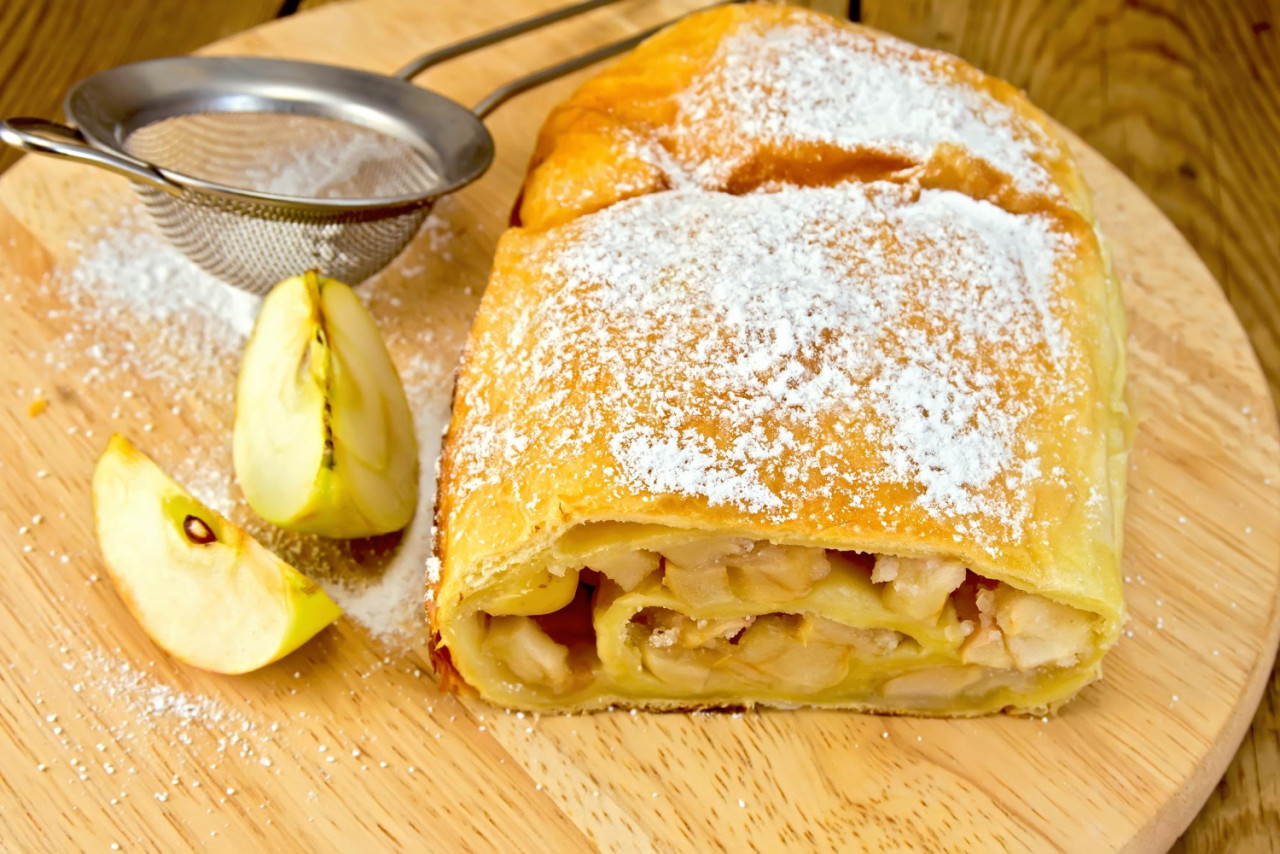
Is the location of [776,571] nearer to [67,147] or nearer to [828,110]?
[828,110]

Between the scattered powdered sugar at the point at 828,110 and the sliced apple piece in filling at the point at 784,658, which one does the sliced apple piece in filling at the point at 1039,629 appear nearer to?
the sliced apple piece in filling at the point at 784,658

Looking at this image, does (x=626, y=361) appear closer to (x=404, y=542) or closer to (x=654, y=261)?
(x=654, y=261)

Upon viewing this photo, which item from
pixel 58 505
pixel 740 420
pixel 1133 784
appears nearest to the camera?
pixel 740 420

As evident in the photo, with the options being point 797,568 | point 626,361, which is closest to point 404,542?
point 626,361

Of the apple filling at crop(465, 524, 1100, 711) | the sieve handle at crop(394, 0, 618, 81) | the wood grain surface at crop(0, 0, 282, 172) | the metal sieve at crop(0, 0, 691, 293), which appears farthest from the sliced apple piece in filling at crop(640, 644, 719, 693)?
the wood grain surface at crop(0, 0, 282, 172)

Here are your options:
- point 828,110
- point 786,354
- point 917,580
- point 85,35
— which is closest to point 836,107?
point 828,110

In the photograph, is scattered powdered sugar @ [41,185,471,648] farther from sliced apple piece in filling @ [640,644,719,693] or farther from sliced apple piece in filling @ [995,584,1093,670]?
sliced apple piece in filling @ [995,584,1093,670]

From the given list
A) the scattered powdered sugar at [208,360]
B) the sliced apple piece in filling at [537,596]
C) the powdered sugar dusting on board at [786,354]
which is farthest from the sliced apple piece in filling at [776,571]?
the scattered powdered sugar at [208,360]
